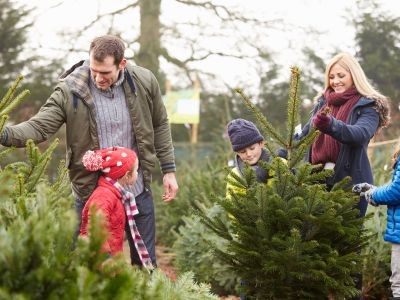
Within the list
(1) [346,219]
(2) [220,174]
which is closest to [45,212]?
(1) [346,219]

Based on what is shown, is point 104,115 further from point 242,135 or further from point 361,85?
point 361,85

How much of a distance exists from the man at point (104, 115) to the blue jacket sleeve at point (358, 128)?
1.16 metres

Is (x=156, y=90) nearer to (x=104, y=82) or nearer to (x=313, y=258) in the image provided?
(x=104, y=82)

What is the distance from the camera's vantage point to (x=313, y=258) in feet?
13.5

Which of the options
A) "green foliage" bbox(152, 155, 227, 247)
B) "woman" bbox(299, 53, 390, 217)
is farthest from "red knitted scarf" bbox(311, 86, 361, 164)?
"green foliage" bbox(152, 155, 227, 247)

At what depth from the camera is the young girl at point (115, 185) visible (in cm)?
407

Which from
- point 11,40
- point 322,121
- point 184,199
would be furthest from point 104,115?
point 11,40

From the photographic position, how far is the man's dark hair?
4086 mm

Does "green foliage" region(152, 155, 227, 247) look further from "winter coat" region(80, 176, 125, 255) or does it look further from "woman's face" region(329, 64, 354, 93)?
"winter coat" region(80, 176, 125, 255)

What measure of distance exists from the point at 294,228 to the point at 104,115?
4.43 ft

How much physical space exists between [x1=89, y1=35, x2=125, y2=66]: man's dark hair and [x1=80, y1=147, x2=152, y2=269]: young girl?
537 mm

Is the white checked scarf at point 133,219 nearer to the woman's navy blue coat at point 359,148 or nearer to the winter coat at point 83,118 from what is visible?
the winter coat at point 83,118

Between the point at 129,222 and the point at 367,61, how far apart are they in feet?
61.6

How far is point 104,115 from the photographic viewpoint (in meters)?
4.36
